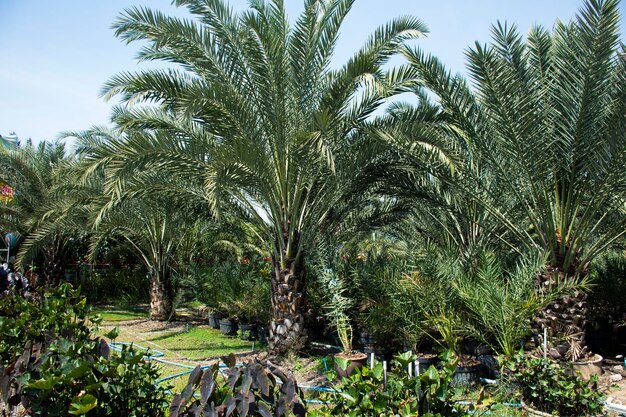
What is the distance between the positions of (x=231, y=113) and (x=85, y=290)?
42.8 ft

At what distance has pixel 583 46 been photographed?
6129mm

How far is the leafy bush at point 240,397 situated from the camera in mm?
2988

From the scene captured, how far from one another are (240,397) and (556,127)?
5882 millimetres

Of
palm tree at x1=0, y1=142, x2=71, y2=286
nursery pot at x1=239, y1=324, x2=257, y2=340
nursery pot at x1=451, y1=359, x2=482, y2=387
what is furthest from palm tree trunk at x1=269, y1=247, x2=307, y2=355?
palm tree at x1=0, y1=142, x2=71, y2=286

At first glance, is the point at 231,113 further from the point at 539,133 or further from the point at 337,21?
the point at 539,133

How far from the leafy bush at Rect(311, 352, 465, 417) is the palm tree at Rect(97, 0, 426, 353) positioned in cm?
375

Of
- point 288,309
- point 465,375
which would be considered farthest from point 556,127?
point 288,309

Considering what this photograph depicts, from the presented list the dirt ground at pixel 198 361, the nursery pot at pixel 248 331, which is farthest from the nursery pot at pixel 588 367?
the nursery pot at pixel 248 331

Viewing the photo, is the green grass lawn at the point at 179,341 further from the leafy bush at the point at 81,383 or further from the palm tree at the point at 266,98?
the leafy bush at the point at 81,383

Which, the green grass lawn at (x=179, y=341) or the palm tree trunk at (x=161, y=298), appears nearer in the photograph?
the green grass lawn at (x=179, y=341)

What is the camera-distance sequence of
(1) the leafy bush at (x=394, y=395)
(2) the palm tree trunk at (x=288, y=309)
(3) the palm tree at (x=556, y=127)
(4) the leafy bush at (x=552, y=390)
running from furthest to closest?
(2) the palm tree trunk at (x=288, y=309) → (3) the palm tree at (x=556, y=127) → (4) the leafy bush at (x=552, y=390) → (1) the leafy bush at (x=394, y=395)

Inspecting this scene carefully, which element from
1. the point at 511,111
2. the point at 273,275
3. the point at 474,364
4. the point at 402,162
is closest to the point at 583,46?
the point at 511,111

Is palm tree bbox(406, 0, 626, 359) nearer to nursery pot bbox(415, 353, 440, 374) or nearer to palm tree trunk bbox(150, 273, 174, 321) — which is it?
nursery pot bbox(415, 353, 440, 374)

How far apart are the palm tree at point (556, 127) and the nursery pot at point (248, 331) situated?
5.12 metres
